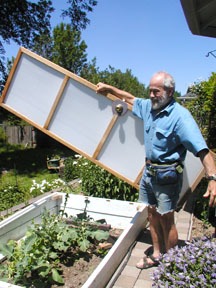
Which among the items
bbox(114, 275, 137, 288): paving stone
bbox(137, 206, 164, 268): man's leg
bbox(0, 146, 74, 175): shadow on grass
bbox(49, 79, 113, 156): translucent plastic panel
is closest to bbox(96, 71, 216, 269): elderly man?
bbox(137, 206, 164, 268): man's leg

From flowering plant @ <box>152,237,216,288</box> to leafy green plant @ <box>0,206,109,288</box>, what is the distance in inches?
43.6

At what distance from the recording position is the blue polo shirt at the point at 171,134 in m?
2.70

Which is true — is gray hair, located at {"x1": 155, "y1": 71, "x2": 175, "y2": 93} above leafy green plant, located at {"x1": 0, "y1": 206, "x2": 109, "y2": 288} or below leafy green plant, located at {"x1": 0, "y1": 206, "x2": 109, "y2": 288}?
above

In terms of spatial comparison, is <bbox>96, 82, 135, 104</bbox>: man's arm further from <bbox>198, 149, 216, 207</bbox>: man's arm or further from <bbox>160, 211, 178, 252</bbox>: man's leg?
<bbox>160, 211, 178, 252</bbox>: man's leg

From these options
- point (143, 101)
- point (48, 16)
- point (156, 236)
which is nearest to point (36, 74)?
point (143, 101)

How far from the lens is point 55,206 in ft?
14.7

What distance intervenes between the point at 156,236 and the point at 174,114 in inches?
52.9

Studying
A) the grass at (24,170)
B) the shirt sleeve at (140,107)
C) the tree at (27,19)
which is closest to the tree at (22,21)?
the tree at (27,19)

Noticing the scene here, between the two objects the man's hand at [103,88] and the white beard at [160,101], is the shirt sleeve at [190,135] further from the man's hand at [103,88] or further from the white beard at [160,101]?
the man's hand at [103,88]

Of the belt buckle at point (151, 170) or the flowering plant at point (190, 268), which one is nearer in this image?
the flowering plant at point (190, 268)

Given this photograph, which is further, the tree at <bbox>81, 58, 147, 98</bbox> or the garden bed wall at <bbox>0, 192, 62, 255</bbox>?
the tree at <bbox>81, 58, 147, 98</bbox>

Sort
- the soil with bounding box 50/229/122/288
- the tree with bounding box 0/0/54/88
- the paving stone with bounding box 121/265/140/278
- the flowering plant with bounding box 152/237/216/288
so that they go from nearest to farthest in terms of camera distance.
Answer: the flowering plant with bounding box 152/237/216/288 → the soil with bounding box 50/229/122/288 → the paving stone with bounding box 121/265/140/278 → the tree with bounding box 0/0/54/88

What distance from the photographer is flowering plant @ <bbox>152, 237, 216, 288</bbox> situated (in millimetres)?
2012

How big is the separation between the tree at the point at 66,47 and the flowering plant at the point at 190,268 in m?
20.9
